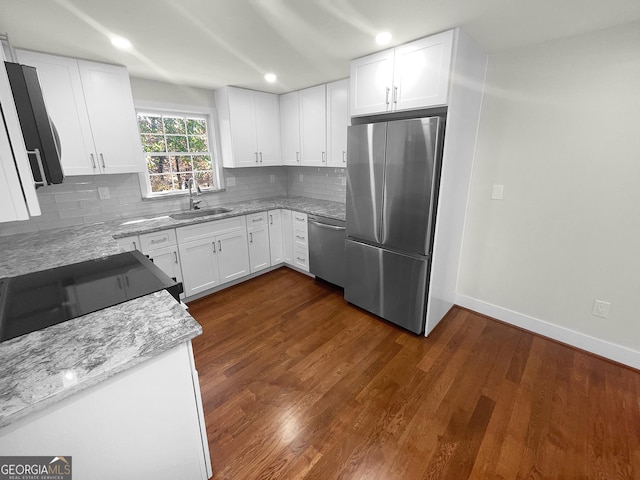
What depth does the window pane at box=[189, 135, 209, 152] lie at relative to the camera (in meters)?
3.38

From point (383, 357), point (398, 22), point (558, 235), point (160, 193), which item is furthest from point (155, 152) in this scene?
point (558, 235)

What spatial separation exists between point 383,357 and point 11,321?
2.12m

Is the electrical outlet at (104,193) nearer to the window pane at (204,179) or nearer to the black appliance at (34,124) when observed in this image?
the window pane at (204,179)

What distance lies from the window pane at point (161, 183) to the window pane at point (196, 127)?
625 mm

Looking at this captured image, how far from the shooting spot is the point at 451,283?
107 inches

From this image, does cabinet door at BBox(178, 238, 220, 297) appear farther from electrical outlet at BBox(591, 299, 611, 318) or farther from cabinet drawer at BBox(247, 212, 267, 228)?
electrical outlet at BBox(591, 299, 611, 318)

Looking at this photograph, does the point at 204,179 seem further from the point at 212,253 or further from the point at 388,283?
the point at 388,283

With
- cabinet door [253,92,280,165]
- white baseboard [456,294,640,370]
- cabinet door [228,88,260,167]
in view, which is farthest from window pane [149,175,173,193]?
white baseboard [456,294,640,370]

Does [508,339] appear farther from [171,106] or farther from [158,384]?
[171,106]

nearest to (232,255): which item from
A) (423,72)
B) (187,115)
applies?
(187,115)

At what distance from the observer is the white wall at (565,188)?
1.90 metres

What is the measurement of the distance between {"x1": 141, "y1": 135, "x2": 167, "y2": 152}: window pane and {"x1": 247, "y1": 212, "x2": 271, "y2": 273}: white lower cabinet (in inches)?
48.9

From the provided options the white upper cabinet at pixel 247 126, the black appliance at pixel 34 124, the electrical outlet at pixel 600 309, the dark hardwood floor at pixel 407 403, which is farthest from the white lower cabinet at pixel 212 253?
the electrical outlet at pixel 600 309

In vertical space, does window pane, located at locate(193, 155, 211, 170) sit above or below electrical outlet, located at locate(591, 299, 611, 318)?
above
